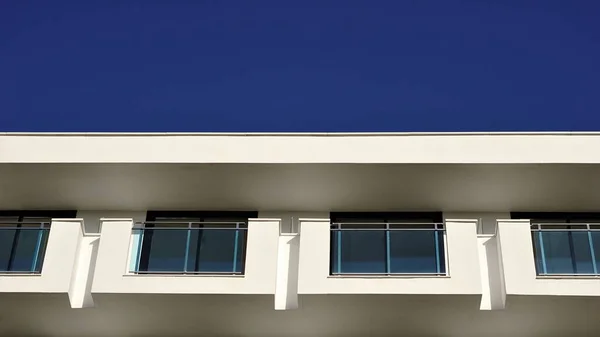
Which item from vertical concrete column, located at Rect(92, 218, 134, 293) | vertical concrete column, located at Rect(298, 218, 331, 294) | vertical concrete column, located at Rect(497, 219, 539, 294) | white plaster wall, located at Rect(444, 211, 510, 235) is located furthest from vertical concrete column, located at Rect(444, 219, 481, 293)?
vertical concrete column, located at Rect(92, 218, 134, 293)

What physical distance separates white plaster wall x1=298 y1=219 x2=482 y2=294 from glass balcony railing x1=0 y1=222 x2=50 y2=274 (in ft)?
15.3

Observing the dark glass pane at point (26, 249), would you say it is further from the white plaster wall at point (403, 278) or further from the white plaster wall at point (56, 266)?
the white plaster wall at point (403, 278)

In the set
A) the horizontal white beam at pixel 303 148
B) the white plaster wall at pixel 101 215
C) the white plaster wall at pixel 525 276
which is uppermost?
the horizontal white beam at pixel 303 148

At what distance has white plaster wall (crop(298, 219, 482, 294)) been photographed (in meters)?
13.9

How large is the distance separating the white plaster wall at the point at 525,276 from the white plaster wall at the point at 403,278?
0.50 meters

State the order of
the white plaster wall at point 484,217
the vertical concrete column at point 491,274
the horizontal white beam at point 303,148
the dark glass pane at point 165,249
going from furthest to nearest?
1. the white plaster wall at point 484,217
2. the horizontal white beam at point 303,148
3. the dark glass pane at point 165,249
4. the vertical concrete column at point 491,274

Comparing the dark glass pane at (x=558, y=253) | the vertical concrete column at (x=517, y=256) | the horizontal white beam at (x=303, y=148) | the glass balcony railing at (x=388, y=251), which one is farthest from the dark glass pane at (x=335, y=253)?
the dark glass pane at (x=558, y=253)

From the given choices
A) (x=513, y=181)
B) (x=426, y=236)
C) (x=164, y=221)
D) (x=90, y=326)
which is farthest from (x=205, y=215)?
(x=513, y=181)

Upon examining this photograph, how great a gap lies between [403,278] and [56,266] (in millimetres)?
5840

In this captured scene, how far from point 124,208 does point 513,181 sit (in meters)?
7.51

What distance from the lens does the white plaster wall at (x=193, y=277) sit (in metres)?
14.2

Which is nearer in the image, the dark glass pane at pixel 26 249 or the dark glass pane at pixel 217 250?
the dark glass pane at pixel 217 250

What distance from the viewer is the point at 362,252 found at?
14695mm

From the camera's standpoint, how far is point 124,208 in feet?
55.5
